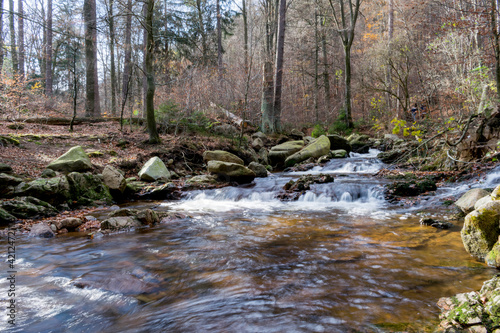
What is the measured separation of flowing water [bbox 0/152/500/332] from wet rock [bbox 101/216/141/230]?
0.86 feet

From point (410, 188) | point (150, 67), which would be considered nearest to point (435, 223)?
point (410, 188)

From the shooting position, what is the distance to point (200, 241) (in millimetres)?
4703

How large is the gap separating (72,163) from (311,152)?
31.6 ft

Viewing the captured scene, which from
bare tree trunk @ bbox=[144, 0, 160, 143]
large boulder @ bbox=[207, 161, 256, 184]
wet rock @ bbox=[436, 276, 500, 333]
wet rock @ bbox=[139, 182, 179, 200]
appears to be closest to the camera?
wet rock @ bbox=[436, 276, 500, 333]

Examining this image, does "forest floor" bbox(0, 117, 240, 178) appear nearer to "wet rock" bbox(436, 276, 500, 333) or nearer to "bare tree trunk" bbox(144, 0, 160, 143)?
"bare tree trunk" bbox(144, 0, 160, 143)

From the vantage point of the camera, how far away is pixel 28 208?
5.92 m

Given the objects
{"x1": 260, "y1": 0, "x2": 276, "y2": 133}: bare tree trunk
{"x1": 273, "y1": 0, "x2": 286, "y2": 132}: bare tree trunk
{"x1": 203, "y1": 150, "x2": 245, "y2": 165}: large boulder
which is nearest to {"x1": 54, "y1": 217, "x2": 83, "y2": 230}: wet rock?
{"x1": 203, "y1": 150, "x2": 245, "y2": 165}: large boulder

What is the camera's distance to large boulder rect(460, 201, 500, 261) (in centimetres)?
317

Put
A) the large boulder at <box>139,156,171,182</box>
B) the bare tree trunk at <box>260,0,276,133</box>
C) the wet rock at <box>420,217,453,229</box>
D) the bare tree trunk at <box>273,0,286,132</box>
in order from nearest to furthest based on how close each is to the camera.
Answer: the wet rock at <box>420,217,453,229</box>, the large boulder at <box>139,156,171,182</box>, the bare tree trunk at <box>260,0,276,133</box>, the bare tree trunk at <box>273,0,286,132</box>

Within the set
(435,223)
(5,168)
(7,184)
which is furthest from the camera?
(5,168)

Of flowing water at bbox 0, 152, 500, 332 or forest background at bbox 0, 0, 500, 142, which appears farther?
forest background at bbox 0, 0, 500, 142

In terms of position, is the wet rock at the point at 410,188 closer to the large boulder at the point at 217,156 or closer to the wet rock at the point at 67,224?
the large boulder at the point at 217,156

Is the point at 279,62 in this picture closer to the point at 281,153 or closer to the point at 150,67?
the point at 281,153

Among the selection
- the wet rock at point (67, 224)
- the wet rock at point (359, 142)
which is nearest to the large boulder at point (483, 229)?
the wet rock at point (67, 224)
